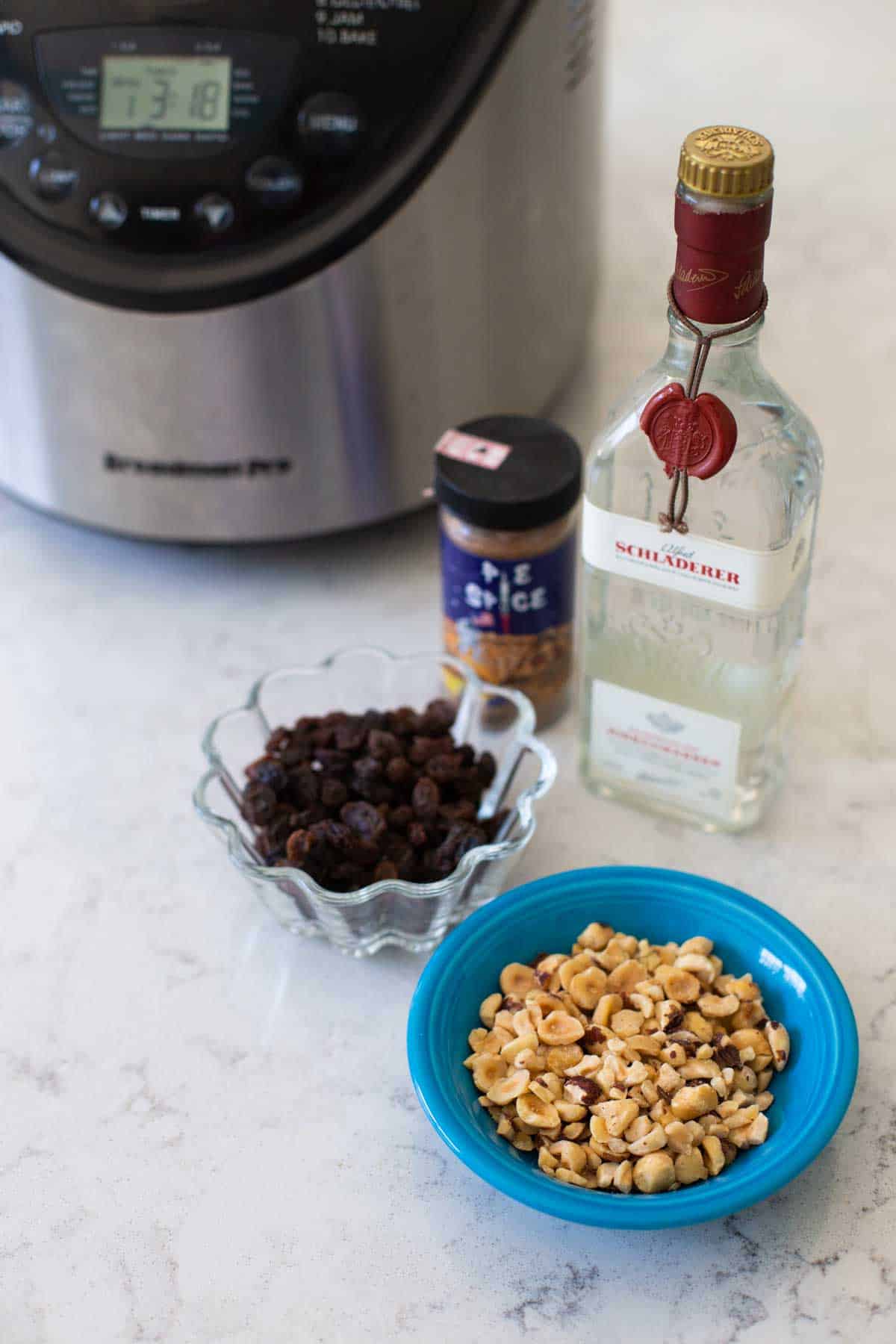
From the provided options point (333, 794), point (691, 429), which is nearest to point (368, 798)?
point (333, 794)

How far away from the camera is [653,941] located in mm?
690

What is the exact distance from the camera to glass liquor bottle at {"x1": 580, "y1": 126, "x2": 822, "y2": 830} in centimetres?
58

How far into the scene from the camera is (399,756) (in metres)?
0.74

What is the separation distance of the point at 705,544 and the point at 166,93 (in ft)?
1.36

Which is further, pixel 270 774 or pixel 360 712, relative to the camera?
pixel 360 712

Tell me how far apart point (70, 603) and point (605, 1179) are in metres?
0.55

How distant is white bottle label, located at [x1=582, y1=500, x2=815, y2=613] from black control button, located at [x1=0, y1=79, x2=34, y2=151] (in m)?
0.41

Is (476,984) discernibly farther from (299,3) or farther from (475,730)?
(299,3)

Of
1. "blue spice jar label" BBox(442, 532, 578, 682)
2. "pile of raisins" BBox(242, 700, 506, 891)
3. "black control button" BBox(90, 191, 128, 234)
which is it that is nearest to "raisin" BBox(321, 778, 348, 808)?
"pile of raisins" BBox(242, 700, 506, 891)

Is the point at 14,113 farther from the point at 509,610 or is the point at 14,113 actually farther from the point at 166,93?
the point at 509,610

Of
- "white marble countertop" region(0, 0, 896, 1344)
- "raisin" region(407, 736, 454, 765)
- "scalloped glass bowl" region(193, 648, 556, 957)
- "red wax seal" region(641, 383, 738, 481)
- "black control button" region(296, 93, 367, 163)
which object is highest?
"black control button" region(296, 93, 367, 163)

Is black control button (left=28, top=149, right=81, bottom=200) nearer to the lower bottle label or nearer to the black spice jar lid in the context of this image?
the black spice jar lid

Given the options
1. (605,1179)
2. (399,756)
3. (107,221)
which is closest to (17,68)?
(107,221)

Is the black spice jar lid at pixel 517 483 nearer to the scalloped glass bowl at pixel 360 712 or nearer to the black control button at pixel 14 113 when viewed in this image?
the scalloped glass bowl at pixel 360 712
